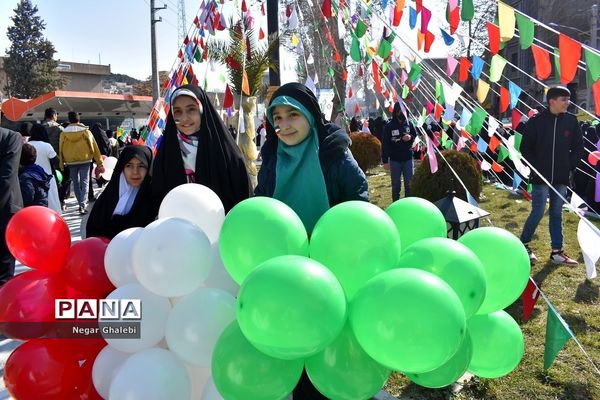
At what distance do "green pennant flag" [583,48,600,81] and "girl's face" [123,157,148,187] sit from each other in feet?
8.52

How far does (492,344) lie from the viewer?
72.3 inches

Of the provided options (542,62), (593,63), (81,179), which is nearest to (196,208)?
(593,63)

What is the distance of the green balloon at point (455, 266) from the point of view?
5.07 feet

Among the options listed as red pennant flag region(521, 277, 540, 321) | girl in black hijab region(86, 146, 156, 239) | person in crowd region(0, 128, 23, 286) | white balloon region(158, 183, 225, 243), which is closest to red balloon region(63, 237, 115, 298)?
white balloon region(158, 183, 225, 243)

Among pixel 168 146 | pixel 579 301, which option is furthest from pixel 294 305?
pixel 579 301

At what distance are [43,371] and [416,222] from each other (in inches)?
72.1

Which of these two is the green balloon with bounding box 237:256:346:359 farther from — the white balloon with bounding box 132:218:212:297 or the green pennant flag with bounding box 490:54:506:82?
the green pennant flag with bounding box 490:54:506:82

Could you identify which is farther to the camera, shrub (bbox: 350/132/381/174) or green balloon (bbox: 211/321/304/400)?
shrub (bbox: 350/132/381/174)

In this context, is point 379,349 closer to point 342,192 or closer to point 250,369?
point 250,369

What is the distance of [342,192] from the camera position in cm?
216

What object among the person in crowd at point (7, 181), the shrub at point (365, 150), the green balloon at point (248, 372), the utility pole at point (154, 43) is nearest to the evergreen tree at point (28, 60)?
the utility pole at point (154, 43)

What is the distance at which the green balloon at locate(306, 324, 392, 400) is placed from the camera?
4.85 ft

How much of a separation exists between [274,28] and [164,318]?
596 centimetres

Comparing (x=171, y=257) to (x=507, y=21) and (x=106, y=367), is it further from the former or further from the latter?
(x=507, y=21)
